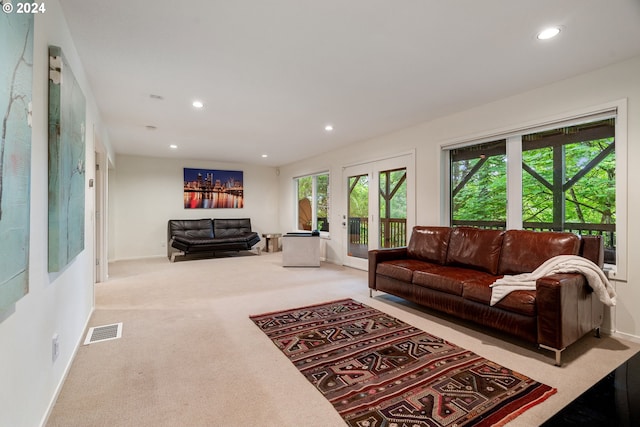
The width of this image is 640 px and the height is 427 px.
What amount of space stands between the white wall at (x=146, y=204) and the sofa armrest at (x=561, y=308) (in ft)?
23.5

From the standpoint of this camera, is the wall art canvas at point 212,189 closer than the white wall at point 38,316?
No

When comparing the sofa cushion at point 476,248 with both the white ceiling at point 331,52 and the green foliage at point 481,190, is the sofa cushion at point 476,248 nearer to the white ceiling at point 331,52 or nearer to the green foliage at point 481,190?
the green foliage at point 481,190

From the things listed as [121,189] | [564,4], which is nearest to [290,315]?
[564,4]

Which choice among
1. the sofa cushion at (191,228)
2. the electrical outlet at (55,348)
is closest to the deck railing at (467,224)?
the sofa cushion at (191,228)

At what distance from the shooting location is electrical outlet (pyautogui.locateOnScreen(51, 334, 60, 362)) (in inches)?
69.4

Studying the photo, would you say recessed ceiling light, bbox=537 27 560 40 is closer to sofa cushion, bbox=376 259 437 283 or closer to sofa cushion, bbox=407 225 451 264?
sofa cushion, bbox=407 225 451 264

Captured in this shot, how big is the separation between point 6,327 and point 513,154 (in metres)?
4.30

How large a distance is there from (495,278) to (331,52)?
2.54 meters

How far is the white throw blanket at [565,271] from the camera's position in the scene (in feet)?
7.75

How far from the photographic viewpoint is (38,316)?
1.52 m

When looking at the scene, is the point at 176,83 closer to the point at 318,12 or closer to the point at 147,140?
the point at 318,12

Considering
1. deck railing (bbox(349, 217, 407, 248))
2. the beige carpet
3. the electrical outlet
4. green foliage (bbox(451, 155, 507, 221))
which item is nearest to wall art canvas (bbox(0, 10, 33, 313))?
the electrical outlet

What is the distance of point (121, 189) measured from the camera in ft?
22.5

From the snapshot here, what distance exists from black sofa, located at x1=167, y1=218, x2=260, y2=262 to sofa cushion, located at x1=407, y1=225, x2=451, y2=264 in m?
4.33
